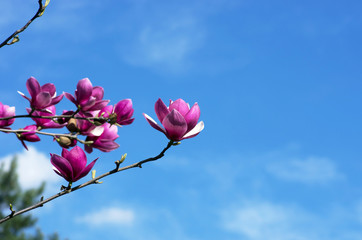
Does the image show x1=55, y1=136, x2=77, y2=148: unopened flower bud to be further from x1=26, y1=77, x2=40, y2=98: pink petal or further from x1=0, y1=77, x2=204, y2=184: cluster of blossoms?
x1=26, y1=77, x2=40, y2=98: pink petal

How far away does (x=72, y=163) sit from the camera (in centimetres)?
150

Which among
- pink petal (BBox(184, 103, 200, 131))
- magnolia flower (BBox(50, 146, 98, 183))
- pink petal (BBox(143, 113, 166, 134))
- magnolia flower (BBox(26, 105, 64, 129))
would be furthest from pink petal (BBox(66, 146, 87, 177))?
pink petal (BBox(184, 103, 200, 131))

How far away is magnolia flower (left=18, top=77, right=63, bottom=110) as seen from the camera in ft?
4.75

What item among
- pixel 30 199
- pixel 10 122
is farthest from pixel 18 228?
pixel 10 122

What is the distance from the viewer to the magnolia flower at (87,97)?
1.43 m

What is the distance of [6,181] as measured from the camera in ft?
53.1

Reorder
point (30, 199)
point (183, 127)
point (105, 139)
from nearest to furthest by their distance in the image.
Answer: point (183, 127)
point (105, 139)
point (30, 199)

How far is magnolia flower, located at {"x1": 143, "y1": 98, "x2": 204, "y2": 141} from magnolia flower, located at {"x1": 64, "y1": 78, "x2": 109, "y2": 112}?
14 centimetres

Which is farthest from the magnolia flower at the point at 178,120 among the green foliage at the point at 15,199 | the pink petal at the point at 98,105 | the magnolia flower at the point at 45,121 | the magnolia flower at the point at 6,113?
the green foliage at the point at 15,199

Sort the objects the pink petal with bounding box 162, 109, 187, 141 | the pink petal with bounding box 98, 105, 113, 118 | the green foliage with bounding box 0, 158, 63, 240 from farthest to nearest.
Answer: the green foliage with bounding box 0, 158, 63, 240 < the pink petal with bounding box 98, 105, 113, 118 < the pink petal with bounding box 162, 109, 187, 141

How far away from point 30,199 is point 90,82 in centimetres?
1480

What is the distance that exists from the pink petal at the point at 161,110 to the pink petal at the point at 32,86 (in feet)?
1.19

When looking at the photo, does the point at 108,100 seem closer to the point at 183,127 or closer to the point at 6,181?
the point at 183,127

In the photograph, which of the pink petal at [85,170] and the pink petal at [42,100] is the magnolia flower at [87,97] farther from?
the pink petal at [85,170]
